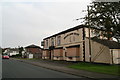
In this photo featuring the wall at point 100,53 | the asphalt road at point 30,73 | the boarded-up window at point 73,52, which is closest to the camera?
the asphalt road at point 30,73

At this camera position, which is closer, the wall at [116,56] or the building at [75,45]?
the wall at [116,56]

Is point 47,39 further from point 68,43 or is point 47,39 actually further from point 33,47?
point 33,47

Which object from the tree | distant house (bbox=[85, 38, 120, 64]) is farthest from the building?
the tree

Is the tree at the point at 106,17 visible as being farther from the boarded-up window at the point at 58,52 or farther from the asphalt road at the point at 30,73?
the boarded-up window at the point at 58,52

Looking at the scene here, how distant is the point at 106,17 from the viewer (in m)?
14.8

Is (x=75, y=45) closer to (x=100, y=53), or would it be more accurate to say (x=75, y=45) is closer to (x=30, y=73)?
(x=100, y=53)

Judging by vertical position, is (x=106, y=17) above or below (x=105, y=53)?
above

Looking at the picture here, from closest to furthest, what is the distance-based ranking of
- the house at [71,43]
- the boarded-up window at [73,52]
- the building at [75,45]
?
the building at [75,45]
the house at [71,43]
the boarded-up window at [73,52]

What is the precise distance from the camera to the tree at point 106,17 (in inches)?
555

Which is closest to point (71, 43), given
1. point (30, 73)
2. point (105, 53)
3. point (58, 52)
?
point (58, 52)

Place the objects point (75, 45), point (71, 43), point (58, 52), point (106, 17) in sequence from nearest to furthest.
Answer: point (106, 17)
point (75, 45)
point (71, 43)
point (58, 52)

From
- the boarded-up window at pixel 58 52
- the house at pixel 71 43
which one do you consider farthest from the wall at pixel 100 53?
the boarded-up window at pixel 58 52

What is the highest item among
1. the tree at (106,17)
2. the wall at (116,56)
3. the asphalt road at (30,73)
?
the tree at (106,17)

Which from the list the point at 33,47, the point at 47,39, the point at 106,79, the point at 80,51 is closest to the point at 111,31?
the point at 106,79
